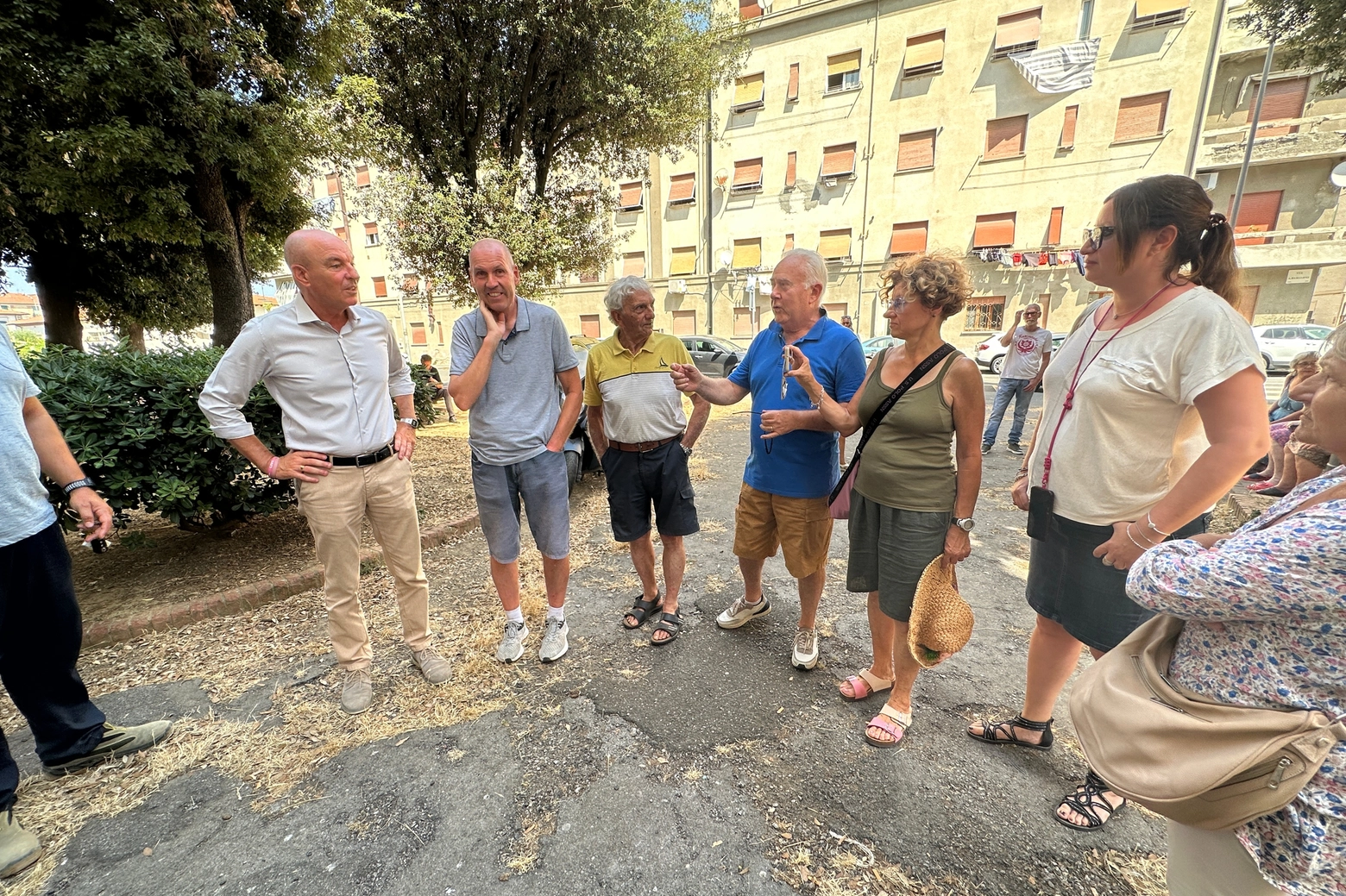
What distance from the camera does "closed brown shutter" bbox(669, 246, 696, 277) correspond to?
986 inches

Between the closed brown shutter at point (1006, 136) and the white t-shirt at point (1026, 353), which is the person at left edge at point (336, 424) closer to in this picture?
the white t-shirt at point (1026, 353)

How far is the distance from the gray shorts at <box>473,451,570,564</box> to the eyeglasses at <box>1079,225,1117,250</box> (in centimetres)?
232

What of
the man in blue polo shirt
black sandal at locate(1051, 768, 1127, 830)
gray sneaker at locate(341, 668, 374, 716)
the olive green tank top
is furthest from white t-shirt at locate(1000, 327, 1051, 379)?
gray sneaker at locate(341, 668, 374, 716)

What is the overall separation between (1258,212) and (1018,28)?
1070cm

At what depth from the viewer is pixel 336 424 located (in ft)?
7.83

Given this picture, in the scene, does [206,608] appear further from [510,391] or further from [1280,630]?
[1280,630]

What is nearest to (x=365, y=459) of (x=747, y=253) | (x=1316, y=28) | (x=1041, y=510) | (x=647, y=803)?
(x=647, y=803)

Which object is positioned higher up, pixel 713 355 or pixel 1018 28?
pixel 1018 28

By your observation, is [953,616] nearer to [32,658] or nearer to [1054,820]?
[1054,820]

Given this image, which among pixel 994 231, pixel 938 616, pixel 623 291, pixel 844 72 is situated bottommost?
pixel 938 616

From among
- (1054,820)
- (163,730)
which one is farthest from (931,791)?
(163,730)

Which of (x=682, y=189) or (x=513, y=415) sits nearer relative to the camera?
(x=513, y=415)

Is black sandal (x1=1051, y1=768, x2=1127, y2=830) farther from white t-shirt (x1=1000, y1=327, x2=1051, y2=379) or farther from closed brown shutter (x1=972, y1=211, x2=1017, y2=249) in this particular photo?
closed brown shutter (x1=972, y1=211, x2=1017, y2=249)

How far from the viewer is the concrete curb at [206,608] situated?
9.82 ft
